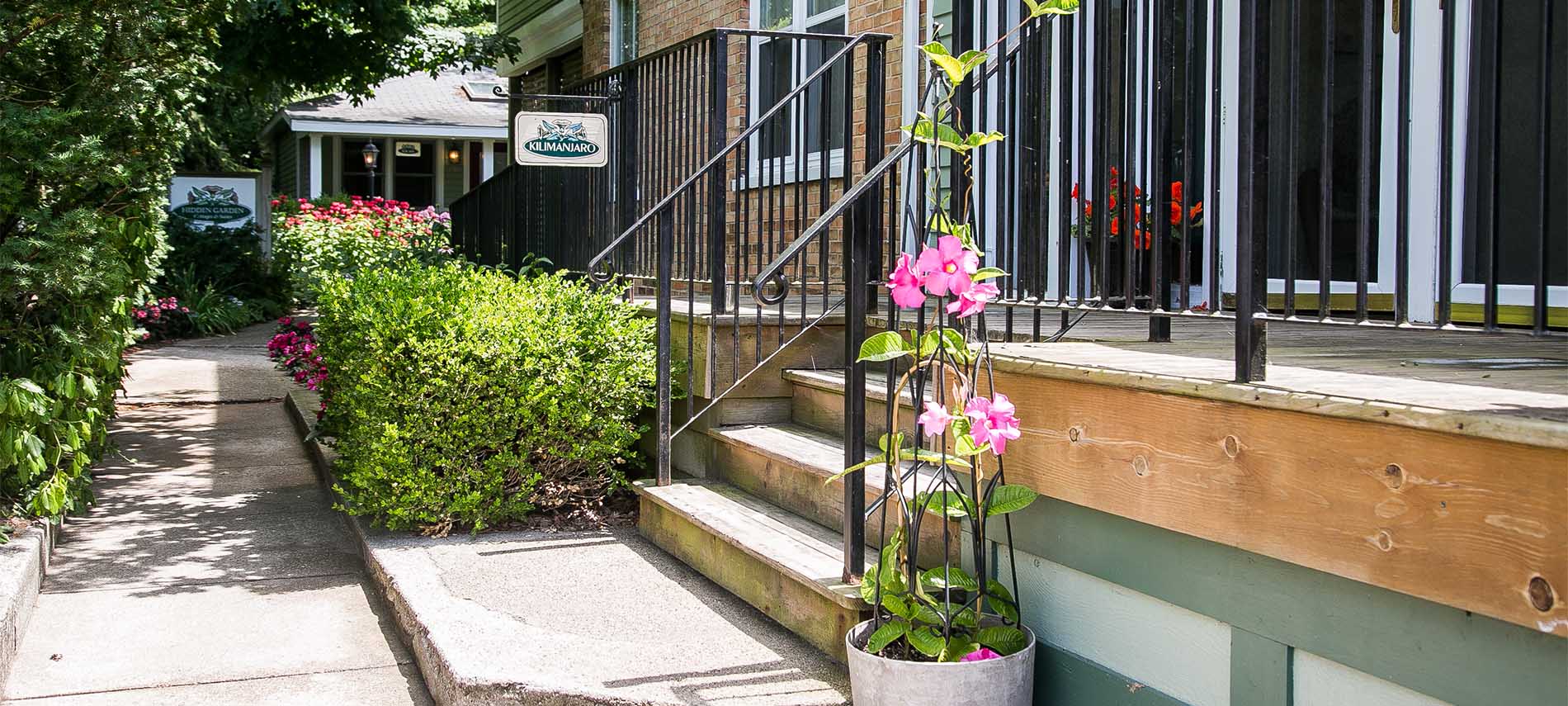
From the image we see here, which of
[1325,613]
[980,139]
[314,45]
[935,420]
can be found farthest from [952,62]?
[314,45]

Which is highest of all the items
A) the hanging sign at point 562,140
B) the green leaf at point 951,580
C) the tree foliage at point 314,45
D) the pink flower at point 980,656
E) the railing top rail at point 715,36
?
the tree foliage at point 314,45

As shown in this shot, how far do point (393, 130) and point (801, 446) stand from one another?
22169 millimetres

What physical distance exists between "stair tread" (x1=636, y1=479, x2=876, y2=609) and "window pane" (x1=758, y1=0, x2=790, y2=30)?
4.25 meters

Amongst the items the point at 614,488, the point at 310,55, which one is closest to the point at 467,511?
the point at 614,488

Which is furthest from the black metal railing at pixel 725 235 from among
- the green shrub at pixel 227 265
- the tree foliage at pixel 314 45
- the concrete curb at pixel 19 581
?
the green shrub at pixel 227 265

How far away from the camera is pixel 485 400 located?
211 inches

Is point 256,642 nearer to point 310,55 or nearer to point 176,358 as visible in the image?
point 310,55

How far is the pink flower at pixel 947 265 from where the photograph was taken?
9.75 feet

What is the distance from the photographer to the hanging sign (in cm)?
691

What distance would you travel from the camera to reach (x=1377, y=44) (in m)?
5.57

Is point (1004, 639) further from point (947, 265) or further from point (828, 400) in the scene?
point (828, 400)

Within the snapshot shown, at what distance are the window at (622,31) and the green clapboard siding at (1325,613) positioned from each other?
9.10m

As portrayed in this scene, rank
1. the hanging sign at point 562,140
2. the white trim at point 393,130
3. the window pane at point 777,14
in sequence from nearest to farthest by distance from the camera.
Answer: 1. the hanging sign at point 562,140
2. the window pane at point 777,14
3. the white trim at point 393,130

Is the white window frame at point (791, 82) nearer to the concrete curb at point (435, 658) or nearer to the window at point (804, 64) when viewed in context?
the window at point (804, 64)
